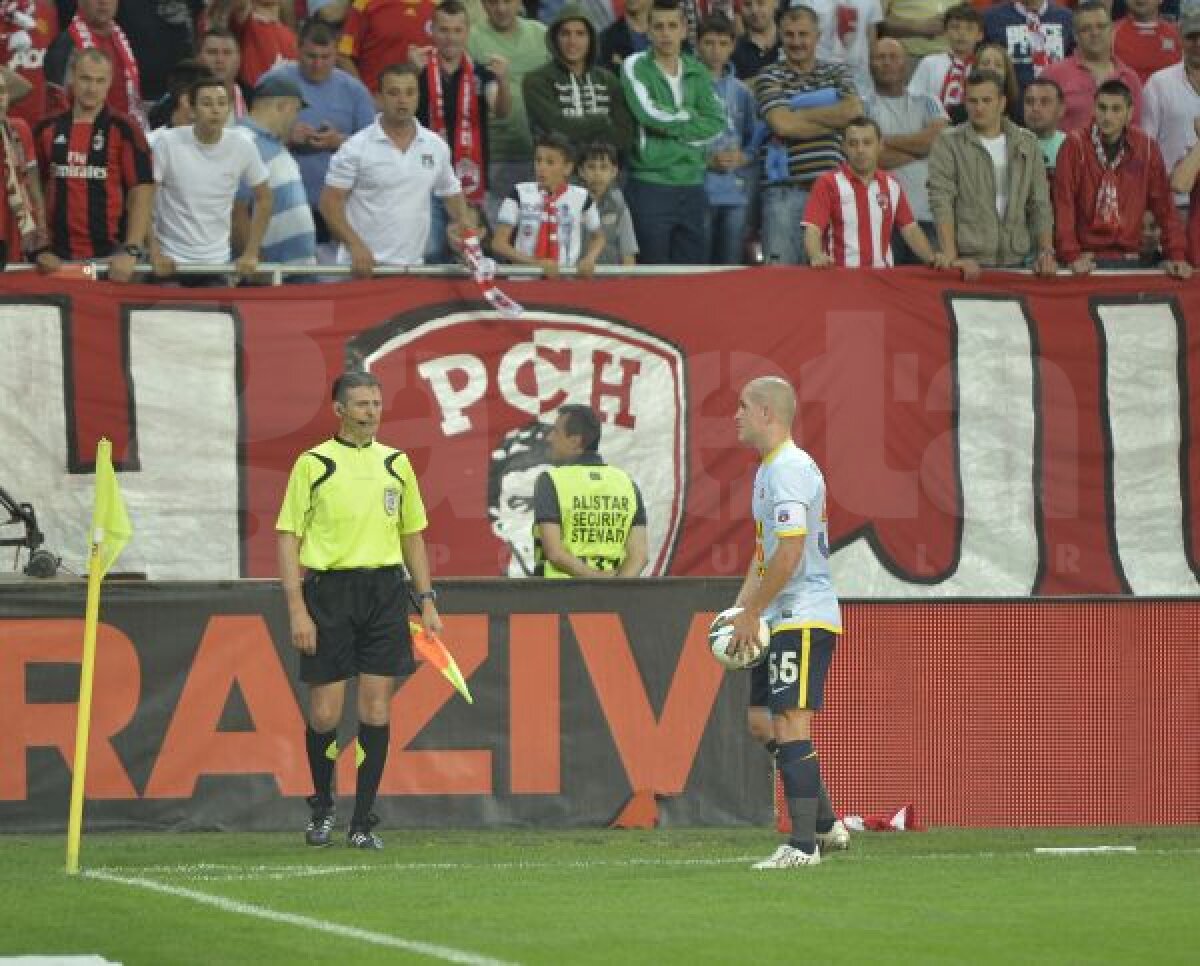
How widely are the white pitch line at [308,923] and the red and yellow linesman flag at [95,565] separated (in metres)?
0.28

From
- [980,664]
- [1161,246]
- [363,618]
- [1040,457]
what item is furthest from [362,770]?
[1161,246]

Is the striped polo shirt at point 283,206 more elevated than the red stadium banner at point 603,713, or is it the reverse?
the striped polo shirt at point 283,206

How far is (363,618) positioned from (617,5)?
912 cm

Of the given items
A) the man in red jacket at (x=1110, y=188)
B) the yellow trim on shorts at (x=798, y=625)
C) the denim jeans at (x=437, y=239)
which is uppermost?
the man in red jacket at (x=1110, y=188)

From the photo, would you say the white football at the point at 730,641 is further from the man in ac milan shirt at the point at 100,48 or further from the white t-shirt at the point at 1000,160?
the man in ac milan shirt at the point at 100,48

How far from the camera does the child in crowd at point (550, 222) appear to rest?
675 inches

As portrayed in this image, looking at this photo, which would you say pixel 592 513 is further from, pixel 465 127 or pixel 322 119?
pixel 322 119

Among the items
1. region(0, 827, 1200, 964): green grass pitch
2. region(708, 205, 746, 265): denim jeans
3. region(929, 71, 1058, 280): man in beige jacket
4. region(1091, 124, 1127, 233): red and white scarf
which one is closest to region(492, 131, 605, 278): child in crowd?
region(708, 205, 746, 265): denim jeans

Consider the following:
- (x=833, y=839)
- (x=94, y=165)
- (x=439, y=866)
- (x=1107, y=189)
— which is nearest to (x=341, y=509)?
(x=439, y=866)

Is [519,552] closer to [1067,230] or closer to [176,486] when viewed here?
[176,486]

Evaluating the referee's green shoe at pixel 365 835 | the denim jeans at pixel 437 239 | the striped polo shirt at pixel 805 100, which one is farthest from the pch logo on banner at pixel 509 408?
the referee's green shoe at pixel 365 835

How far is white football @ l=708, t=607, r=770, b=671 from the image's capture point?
10.5 meters

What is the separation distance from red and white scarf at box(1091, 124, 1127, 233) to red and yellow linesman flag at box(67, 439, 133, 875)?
29.8ft

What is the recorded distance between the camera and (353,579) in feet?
39.0
